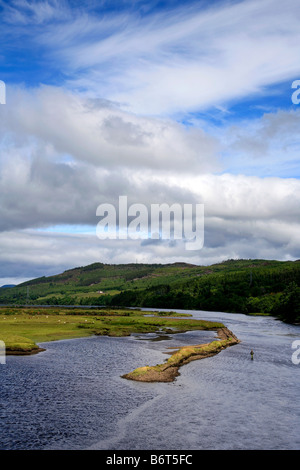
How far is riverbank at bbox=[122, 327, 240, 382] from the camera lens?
64.0 meters

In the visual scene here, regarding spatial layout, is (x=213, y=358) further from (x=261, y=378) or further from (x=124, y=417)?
(x=124, y=417)

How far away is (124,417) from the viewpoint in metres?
45.4

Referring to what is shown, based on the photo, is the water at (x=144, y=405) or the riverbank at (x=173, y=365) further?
the riverbank at (x=173, y=365)

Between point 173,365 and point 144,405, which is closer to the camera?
point 144,405

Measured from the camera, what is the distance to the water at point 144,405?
39.0 meters

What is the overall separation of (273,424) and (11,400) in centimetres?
3139

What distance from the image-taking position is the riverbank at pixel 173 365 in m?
64.0

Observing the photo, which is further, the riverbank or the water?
the riverbank

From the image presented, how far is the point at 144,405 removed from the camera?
50156 mm

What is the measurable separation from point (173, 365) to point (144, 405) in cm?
2510

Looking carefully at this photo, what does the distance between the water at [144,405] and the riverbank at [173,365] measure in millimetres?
2093

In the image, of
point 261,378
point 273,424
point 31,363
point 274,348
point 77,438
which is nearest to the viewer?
point 77,438

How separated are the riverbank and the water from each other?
6.87ft
